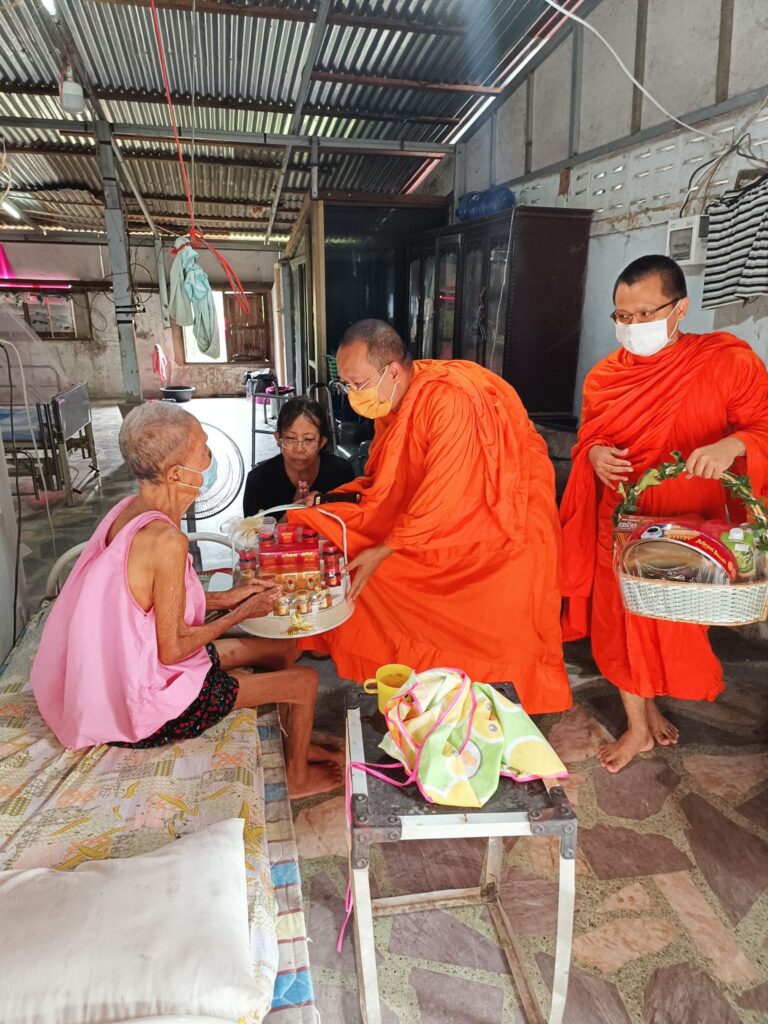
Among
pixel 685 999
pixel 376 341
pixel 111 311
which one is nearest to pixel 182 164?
pixel 376 341

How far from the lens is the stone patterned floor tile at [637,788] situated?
2.36 metres

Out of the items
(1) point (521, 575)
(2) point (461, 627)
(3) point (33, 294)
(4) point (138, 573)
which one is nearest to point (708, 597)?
(1) point (521, 575)

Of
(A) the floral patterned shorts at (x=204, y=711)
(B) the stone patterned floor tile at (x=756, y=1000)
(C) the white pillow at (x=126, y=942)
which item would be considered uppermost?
(C) the white pillow at (x=126, y=942)

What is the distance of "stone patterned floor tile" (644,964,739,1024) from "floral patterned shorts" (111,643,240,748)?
1400 mm

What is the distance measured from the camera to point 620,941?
1.86m

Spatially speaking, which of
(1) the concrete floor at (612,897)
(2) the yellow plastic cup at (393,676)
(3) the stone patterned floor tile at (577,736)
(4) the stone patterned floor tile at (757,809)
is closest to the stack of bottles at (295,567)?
(2) the yellow plastic cup at (393,676)

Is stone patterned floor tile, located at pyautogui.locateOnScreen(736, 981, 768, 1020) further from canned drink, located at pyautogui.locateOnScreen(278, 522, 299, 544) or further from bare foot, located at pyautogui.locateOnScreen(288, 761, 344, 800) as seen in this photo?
canned drink, located at pyautogui.locateOnScreen(278, 522, 299, 544)

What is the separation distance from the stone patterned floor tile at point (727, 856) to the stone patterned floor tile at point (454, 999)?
30.8 inches

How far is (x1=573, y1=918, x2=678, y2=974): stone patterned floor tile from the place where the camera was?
180cm

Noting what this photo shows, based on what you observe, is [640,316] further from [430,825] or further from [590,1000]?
[590,1000]

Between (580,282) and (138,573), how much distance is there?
451cm

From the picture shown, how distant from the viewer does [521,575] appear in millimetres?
2631

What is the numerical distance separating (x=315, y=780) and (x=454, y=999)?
88cm

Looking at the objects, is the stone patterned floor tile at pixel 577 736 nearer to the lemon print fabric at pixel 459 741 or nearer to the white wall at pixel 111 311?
the lemon print fabric at pixel 459 741
